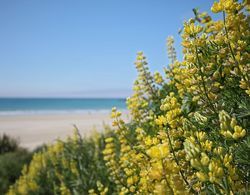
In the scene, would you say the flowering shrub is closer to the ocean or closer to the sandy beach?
the sandy beach

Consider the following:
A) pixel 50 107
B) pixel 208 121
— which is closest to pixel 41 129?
pixel 208 121

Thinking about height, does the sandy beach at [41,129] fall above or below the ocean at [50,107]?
below

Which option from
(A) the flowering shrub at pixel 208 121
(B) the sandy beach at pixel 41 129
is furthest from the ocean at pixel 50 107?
(A) the flowering shrub at pixel 208 121

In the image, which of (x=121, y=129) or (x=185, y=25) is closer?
(x=185, y=25)

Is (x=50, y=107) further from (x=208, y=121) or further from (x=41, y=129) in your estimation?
(x=208, y=121)

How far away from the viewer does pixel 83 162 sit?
19.6 ft

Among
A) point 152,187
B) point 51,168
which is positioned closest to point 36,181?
point 51,168

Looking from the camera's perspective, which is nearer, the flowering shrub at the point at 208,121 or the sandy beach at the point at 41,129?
the flowering shrub at the point at 208,121

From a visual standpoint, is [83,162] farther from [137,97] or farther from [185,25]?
[185,25]

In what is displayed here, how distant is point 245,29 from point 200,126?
65 cm

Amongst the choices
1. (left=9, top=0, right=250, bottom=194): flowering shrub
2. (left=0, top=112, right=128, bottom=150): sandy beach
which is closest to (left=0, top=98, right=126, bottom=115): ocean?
(left=0, top=112, right=128, bottom=150): sandy beach

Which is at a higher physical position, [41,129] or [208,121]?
[208,121]

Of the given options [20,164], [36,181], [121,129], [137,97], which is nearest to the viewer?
[121,129]

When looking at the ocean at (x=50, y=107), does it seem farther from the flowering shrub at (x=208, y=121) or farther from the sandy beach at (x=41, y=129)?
the flowering shrub at (x=208, y=121)
